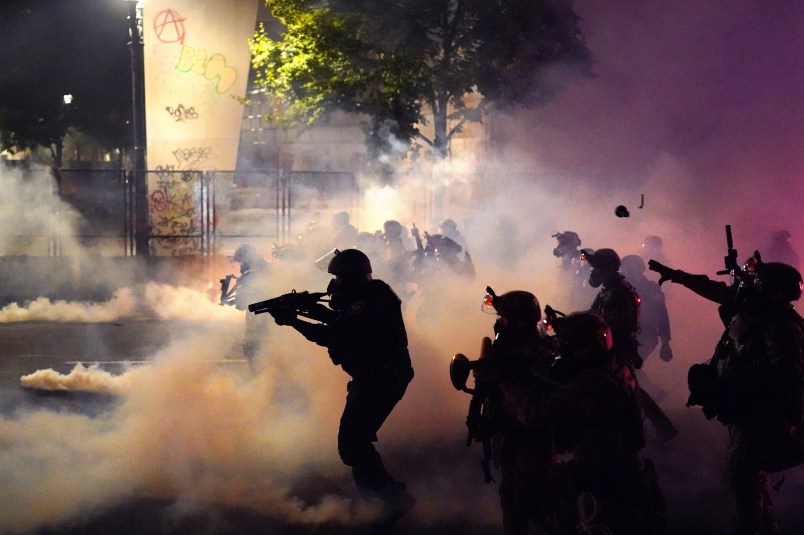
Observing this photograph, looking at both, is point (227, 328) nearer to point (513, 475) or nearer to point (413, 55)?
point (413, 55)

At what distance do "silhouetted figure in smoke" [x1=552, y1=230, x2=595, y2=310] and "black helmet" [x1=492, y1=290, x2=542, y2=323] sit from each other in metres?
6.14

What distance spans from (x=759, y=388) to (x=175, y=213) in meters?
15.0

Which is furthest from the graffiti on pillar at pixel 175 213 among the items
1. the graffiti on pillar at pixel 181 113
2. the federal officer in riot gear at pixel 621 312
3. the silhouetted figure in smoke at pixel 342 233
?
the federal officer in riot gear at pixel 621 312

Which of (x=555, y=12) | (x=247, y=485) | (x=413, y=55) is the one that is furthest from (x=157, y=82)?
(x=247, y=485)

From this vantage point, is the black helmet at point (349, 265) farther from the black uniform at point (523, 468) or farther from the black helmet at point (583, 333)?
the black helmet at point (583, 333)

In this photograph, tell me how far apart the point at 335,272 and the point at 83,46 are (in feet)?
75.3

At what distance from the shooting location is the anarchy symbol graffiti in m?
18.2

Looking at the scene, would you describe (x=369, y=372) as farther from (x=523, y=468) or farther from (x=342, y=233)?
(x=342, y=233)

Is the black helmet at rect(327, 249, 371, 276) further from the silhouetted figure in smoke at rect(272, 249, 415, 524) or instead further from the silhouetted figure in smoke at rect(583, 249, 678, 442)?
the silhouetted figure in smoke at rect(583, 249, 678, 442)

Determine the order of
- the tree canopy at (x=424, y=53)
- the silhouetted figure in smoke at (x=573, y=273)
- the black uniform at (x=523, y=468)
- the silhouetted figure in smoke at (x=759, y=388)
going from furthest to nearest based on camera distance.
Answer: the tree canopy at (x=424, y=53) < the silhouetted figure in smoke at (x=573, y=273) < the silhouetted figure in smoke at (x=759, y=388) < the black uniform at (x=523, y=468)

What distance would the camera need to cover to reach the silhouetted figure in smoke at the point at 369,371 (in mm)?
5922

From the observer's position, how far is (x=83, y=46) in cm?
2677

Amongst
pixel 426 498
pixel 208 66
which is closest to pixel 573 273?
pixel 426 498

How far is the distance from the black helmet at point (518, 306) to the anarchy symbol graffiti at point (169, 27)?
14621 millimetres
